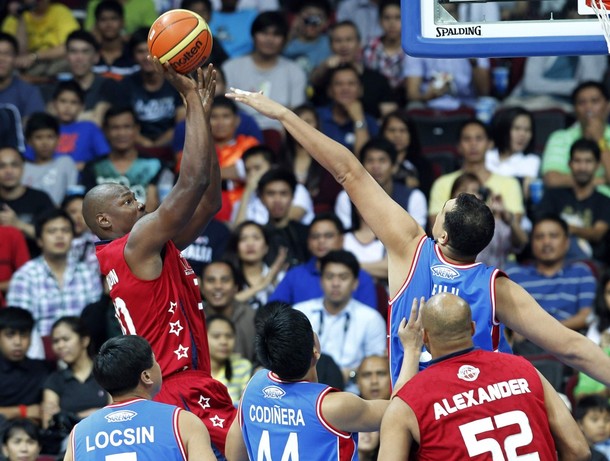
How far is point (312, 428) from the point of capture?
19.3ft

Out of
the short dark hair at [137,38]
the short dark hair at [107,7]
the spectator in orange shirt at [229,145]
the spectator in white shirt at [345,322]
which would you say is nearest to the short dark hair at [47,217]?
the spectator in orange shirt at [229,145]

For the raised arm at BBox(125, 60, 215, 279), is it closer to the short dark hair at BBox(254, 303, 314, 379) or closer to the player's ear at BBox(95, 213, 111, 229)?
the player's ear at BBox(95, 213, 111, 229)

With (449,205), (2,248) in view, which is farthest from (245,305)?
(449,205)

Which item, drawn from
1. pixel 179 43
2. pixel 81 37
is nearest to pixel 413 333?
pixel 179 43

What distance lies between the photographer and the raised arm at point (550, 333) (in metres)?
6.08

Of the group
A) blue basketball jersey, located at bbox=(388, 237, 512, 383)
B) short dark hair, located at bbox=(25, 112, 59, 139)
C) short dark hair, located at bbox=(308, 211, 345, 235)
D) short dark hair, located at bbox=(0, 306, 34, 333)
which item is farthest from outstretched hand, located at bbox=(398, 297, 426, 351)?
short dark hair, located at bbox=(25, 112, 59, 139)

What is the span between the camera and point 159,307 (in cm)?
681

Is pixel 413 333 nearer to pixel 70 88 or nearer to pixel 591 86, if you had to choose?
pixel 591 86

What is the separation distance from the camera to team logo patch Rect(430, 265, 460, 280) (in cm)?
624

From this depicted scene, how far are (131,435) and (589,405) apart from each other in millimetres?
4996

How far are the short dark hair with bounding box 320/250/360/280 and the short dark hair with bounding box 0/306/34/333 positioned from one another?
2.53 meters

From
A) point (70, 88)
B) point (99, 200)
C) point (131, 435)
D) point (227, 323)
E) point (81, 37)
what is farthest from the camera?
point (81, 37)

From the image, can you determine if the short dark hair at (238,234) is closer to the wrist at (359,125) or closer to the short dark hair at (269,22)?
the wrist at (359,125)

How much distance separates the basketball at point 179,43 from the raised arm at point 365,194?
0.36 m
